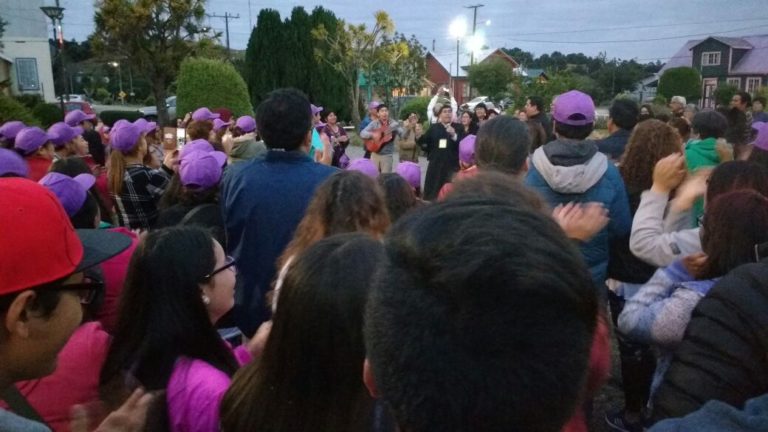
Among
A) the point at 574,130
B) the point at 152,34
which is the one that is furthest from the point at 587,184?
the point at 152,34

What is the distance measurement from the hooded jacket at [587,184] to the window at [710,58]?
218ft

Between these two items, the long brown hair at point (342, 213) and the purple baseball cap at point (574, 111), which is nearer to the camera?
the long brown hair at point (342, 213)

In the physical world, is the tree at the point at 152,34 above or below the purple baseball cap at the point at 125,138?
above

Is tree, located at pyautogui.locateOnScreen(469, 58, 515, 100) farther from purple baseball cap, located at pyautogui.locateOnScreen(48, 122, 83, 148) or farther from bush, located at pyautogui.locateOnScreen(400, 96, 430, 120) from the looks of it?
purple baseball cap, located at pyautogui.locateOnScreen(48, 122, 83, 148)

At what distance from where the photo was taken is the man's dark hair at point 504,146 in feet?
11.1

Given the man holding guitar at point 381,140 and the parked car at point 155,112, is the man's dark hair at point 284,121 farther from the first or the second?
the parked car at point 155,112

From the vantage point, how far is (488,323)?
864 millimetres

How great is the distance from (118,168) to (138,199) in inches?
13.1

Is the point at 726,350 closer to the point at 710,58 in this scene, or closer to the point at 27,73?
the point at 27,73

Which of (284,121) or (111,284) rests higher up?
(284,121)

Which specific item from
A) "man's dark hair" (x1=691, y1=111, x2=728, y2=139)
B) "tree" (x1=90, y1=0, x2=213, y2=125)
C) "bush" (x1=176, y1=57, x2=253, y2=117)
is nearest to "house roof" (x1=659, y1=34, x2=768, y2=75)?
"tree" (x1=90, y1=0, x2=213, y2=125)

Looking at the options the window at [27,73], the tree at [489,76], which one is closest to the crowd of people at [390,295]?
the window at [27,73]

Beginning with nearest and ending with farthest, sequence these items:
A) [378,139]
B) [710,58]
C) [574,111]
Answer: [574,111], [378,139], [710,58]

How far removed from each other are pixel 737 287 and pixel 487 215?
132cm
